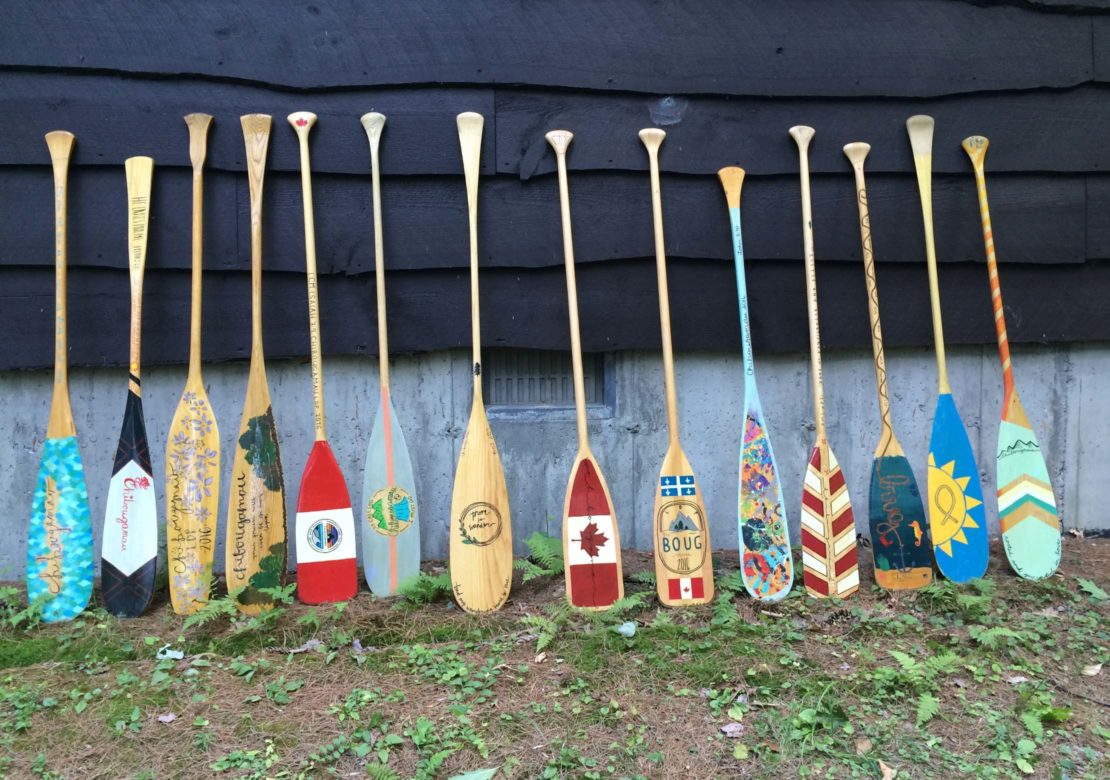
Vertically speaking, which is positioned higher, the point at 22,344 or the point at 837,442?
the point at 22,344

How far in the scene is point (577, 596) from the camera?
8.19 feet

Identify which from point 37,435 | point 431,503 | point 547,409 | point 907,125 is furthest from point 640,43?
point 37,435

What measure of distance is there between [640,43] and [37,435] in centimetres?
261

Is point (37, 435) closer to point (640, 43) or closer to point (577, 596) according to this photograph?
point (577, 596)

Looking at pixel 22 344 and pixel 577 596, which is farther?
pixel 22 344

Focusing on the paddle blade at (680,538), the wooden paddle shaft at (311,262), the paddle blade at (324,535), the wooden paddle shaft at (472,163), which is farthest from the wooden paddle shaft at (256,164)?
the paddle blade at (680,538)

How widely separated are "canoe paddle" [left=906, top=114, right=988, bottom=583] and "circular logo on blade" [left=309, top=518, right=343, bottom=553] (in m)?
2.09

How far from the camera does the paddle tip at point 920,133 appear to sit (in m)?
2.85

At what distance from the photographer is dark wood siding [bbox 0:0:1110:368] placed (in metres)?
2.68

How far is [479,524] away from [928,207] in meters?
2.03

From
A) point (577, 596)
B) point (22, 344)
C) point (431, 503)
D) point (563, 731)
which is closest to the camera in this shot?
point (563, 731)

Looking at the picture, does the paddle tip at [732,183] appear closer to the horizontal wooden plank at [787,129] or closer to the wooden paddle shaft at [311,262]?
the horizontal wooden plank at [787,129]

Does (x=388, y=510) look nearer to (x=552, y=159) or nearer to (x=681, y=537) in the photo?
(x=681, y=537)

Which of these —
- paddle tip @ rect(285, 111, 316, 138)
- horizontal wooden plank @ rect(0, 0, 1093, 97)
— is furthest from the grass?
horizontal wooden plank @ rect(0, 0, 1093, 97)
